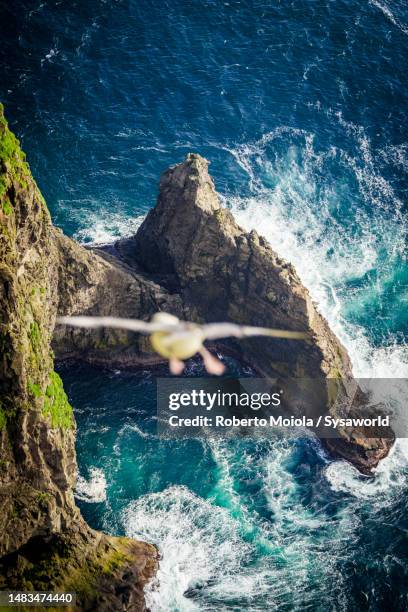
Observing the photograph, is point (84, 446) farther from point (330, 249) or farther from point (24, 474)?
point (330, 249)

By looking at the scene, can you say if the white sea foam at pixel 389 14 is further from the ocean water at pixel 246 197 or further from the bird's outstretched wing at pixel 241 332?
the bird's outstretched wing at pixel 241 332

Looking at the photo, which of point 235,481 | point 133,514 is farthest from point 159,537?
point 235,481

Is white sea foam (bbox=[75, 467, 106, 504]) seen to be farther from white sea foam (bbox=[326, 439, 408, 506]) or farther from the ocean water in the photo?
white sea foam (bbox=[326, 439, 408, 506])

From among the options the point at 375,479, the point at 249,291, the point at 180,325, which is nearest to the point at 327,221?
the point at 249,291

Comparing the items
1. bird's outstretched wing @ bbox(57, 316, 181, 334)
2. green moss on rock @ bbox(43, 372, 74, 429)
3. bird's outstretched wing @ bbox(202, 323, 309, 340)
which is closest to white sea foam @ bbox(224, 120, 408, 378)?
bird's outstretched wing @ bbox(202, 323, 309, 340)

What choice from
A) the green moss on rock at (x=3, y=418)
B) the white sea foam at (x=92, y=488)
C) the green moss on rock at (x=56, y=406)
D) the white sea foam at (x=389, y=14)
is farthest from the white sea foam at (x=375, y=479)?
the white sea foam at (x=389, y=14)

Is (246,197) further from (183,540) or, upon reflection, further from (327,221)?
(183,540)
